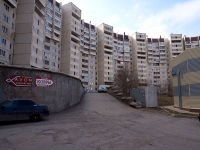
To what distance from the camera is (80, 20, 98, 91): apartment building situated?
2917 inches

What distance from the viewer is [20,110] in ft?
36.0

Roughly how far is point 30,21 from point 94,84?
42826 millimetres

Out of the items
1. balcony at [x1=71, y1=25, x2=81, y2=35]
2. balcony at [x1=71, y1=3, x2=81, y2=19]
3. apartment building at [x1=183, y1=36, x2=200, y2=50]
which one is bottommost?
balcony at [x1=71, y1=25, x2=81, y2=35]

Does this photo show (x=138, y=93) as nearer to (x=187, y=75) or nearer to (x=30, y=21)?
(x=187, y=75)

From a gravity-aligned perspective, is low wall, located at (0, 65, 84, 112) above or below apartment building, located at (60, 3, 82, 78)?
below

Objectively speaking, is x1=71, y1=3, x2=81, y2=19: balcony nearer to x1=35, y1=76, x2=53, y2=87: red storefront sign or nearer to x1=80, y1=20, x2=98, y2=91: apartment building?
x1=80, y1=20, x2=98, y2=91: apartment building

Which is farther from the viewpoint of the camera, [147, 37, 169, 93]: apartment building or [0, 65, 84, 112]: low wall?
[147, 37, 169, 93]: apartment building

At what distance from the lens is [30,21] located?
4066 centimetres

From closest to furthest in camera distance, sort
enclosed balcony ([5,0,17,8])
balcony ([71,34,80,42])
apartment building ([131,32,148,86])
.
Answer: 1. enclosed balcony ([5,0,17,8])
2. balcony ([71,34,80,42])
3. apartment building ([131,32,148,86])

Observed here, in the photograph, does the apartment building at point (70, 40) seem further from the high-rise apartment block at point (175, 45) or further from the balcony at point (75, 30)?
the high-rise apartment block at point (175, 45)

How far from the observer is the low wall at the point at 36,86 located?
13008 millimetres

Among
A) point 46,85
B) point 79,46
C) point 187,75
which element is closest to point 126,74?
point 187,75

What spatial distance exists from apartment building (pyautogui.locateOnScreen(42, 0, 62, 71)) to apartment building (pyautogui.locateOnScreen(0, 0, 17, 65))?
15.1m

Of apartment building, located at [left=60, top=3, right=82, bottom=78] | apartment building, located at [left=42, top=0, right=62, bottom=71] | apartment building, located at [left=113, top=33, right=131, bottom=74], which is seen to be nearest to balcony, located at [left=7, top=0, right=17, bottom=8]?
apartment building, located at [left=42, top=0, right=62, bottom=71]
